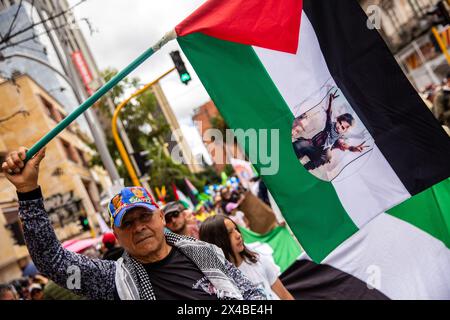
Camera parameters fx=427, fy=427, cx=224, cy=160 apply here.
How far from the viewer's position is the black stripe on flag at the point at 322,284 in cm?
434

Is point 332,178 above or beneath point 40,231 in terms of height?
beneath

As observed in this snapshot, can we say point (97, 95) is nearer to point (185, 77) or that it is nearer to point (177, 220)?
point (177, 220)

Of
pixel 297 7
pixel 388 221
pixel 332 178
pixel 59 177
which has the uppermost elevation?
pixel 59 177

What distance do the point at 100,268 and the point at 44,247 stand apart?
31 cm

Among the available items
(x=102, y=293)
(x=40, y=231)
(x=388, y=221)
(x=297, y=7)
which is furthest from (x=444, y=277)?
(x=40, y=231)

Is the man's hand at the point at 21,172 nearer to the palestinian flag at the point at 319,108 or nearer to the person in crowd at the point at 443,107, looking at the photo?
the palestinian flag at the point at 319,108

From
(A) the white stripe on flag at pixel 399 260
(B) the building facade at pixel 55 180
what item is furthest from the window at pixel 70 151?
(A) the white stripe on flag at pixel 399 260

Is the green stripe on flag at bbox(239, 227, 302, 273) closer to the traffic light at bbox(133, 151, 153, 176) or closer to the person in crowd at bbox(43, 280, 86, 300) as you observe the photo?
the person in crowd at bbox(43, 280, 86, 300)

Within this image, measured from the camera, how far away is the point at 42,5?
831 cm

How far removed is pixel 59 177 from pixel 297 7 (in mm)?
27469

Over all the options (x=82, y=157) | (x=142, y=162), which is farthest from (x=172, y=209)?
(x=82, y=157)

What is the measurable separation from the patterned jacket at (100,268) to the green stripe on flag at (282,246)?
323 centimetres

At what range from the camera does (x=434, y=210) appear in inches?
133
